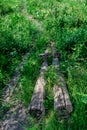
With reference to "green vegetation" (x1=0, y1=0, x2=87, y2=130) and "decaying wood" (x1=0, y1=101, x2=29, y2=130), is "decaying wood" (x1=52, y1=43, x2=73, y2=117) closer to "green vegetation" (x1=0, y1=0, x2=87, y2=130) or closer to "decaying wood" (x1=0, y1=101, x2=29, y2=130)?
"green vegetation" (x1=0, y1=0, x2=87, y2=130)

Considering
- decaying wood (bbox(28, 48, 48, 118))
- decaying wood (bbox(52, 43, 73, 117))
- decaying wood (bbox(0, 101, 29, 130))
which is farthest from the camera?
decaying wood (bbox(0, 101, 29, 130))

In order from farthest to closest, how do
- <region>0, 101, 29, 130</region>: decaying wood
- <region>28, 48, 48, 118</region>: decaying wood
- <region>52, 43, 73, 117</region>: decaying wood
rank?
1. <region>0, 101, 29, 130</region>: decaying wood
2. <region>28, 48, 48, 118</region>: decaying wood
3. <region>52, 43, 73, 117</region>: decaying wood

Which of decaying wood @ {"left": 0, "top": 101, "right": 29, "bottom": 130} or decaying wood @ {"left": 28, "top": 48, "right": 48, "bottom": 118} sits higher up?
decaying wood @ {"left": 28, "top": 48, "right": 48, "bottom": 118}

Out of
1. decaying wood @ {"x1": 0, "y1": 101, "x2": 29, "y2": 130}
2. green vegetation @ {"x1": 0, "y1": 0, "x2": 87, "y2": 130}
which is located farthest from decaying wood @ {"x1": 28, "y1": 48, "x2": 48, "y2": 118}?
decaying wood @ {"x1": 0, "y1": 101, "x2": 29, "y2": 130}

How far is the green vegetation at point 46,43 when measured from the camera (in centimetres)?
541

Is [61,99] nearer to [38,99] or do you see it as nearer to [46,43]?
[38,99]

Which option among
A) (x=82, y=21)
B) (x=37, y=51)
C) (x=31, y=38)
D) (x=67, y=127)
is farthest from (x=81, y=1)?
(x=67, y=127)

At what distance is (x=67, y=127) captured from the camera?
5074 millimetres

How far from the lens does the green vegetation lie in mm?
5406

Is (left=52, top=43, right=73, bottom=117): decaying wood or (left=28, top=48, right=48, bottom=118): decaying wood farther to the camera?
(left=28, top=48, right=48, bottom=118): decaying wood

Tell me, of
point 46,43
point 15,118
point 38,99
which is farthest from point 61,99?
point 46,43

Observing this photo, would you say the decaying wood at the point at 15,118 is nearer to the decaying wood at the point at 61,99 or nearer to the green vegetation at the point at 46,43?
the green vegetation at the point at 46,43

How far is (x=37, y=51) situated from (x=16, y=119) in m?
2.87

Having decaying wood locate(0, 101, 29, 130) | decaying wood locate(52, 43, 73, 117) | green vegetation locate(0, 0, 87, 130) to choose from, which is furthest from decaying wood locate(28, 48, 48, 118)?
decaying wood locate(0, 101, 29, 130)
